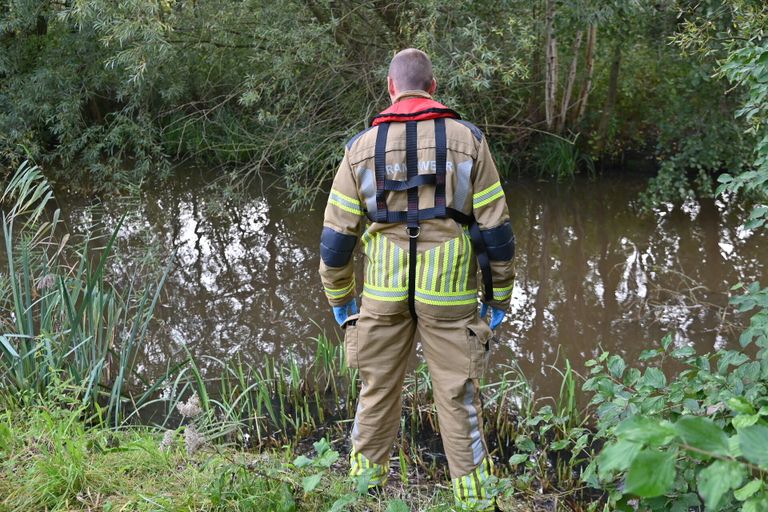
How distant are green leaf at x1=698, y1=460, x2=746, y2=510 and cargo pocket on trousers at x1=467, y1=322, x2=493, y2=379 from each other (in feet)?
5.70

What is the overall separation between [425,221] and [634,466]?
1766 millimetres

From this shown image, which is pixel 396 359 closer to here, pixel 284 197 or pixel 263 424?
pixel 263 424

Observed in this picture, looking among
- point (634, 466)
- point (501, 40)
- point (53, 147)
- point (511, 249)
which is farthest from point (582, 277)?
point (53, 147)

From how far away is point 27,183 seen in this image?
3580 millimetres

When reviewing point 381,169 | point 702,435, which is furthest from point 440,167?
point 702,435

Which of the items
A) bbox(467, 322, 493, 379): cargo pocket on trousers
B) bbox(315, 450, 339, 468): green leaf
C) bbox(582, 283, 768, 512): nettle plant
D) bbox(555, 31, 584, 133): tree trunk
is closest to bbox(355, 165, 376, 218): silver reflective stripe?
bbox(467, 322, 493, 379): cargo pocket on trousers

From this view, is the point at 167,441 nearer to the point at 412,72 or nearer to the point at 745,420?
the point at 412,72

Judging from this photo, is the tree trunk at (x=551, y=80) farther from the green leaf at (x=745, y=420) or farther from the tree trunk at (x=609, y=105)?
the green leaf at (x=745, y=420)

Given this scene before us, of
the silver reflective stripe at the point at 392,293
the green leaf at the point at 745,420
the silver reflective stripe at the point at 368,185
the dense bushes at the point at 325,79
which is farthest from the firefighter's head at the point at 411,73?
the dense bushes at the point at 325,79

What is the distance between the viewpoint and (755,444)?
3.35 ft

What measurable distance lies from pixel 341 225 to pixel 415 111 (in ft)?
1.65

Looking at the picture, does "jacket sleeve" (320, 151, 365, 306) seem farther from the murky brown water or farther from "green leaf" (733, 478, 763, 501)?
the murky brown water

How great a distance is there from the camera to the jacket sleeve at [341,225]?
281 centimetres

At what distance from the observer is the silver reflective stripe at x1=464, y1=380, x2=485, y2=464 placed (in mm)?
2855
